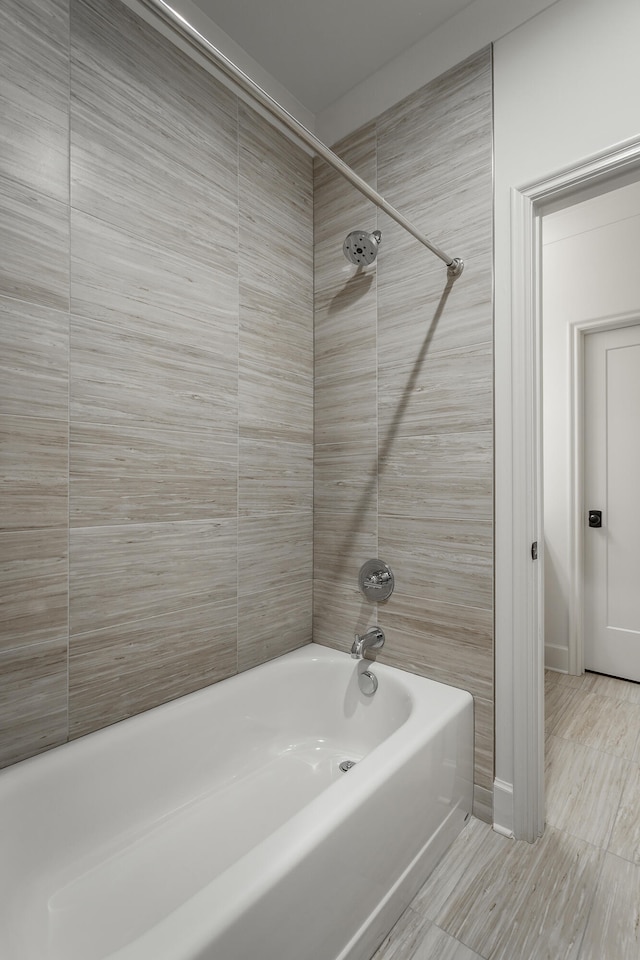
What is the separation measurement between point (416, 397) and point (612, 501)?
1669 millimetres

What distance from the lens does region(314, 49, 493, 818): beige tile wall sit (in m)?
1.66

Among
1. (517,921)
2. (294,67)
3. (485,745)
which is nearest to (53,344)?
(294,67)

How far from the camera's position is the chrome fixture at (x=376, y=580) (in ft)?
6.23

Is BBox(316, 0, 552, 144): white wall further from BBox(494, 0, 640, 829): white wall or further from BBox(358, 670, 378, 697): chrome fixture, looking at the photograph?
BBox(358, 670, 378, 697): chrome fixture

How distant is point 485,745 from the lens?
165 cm

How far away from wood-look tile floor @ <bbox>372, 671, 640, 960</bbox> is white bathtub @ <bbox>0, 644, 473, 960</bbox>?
6 cm

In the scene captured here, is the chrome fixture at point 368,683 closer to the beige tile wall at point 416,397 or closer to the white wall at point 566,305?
the beige tile wall at point 416,397

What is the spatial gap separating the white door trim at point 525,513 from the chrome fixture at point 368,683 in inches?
19.2

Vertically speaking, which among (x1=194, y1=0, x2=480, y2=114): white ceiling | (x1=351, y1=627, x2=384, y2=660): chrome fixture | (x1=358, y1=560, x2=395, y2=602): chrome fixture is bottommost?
(x1=351, y1=627, x2=384, y2=660): chrome fixture

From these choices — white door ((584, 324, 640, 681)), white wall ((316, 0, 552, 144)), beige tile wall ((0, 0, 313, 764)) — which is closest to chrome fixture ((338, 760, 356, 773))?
beige tile wall ((0, 0, 313, 764))

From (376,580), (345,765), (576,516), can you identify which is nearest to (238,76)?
(376,580)

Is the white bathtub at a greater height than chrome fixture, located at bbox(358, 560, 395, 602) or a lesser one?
lesser

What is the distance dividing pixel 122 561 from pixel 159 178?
122cm

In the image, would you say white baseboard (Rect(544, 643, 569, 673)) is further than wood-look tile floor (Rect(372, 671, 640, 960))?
Yes
